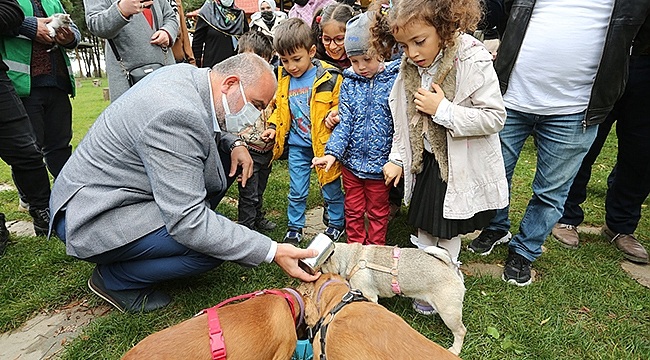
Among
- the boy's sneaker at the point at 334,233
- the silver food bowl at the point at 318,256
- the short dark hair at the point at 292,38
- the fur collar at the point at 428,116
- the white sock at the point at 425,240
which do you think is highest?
the short dark hair at the point at 292,38

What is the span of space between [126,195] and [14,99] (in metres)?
1.64

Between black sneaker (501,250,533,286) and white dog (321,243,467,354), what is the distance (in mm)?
795

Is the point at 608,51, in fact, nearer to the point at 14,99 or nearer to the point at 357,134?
the point at 357,134

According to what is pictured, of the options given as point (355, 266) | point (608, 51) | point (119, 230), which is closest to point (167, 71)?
point (119, 230)

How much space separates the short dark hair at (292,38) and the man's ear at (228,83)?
4.01 ft

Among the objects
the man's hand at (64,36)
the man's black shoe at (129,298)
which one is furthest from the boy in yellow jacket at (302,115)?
the man's hand at (64,36)

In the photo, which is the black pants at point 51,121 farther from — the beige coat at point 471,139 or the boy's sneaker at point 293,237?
the beige coat at point 471,139

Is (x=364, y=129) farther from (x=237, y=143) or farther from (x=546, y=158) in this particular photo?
(x=546, y=158)

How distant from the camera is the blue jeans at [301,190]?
151 inches

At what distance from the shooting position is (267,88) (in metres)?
2.46

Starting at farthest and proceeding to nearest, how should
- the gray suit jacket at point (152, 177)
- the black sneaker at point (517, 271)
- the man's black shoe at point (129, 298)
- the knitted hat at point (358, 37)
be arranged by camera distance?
the black sneaker at point (517, 271) → the knitted hat at point (358, 37) → the man's black shoe at point (129, 298) → the gray suit jacket at point (152, 177)

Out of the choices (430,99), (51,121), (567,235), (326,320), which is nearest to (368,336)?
(326,320)

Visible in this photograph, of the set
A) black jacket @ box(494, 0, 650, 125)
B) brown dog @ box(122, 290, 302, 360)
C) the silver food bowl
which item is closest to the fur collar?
black jacket @ box(494, 0, 650, 125)

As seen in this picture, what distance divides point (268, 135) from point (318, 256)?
59.5 inches
